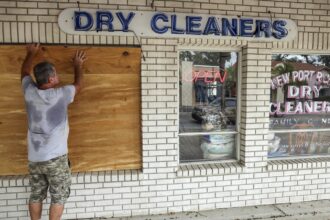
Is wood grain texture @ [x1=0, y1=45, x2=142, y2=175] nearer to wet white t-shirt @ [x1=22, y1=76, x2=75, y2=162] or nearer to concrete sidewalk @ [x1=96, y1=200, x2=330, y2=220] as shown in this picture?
wet white t-shirt @ [x1=22, y1=76, x2=75, y2=162]

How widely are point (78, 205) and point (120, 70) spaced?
67.0 inches

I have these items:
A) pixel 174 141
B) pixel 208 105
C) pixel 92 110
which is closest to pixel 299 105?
pixel 208 105

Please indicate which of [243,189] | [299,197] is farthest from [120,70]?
[299,197]

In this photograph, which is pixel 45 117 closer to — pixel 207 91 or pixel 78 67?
pixel 78 67

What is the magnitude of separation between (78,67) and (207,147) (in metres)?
2.01

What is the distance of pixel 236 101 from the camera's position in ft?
14.9

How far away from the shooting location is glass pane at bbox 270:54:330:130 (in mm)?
4691

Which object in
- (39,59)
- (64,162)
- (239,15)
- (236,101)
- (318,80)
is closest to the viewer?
(64,162)

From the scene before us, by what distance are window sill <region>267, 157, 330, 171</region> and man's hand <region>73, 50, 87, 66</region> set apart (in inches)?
108

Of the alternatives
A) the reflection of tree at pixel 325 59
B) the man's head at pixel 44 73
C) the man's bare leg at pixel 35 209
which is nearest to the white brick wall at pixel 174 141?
the reflection of tree at pixel 325 59

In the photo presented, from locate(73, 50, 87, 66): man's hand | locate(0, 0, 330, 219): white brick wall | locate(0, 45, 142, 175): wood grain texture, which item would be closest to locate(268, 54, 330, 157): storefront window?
locate(0, 0, 330, 219): white brick wall

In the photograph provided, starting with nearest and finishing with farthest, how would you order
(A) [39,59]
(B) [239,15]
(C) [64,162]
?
(C) [64,162], (A) [39,59], (B) [239,15]

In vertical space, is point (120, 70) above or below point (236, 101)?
above

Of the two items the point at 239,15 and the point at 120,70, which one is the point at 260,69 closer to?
the point at 239,15
